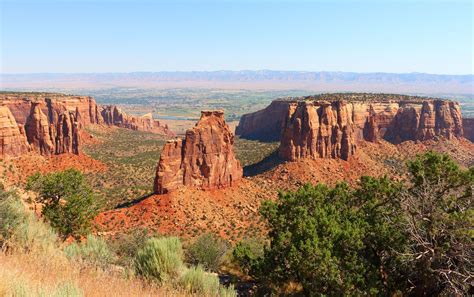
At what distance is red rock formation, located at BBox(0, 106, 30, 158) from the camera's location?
60.0 m

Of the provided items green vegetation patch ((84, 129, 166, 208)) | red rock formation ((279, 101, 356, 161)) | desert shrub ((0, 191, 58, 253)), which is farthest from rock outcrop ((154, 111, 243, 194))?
desert shrub ((0, 191, 58, 253))

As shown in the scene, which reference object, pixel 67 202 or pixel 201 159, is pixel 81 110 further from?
pixel 67 202

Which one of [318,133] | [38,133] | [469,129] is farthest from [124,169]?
[469,129]

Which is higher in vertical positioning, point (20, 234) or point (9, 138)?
point (20, 234)

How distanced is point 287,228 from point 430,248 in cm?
785

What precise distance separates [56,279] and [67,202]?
81.0ft

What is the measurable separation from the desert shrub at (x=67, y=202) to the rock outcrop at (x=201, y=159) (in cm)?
1079

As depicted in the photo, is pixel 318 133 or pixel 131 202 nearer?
pixel 131 202

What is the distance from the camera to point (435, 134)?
9300 centimetres

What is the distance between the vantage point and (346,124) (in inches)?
2672

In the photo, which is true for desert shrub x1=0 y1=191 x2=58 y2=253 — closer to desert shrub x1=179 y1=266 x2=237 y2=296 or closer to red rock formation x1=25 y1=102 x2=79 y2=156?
desert shrub x1=179 y1=266 x2=237 y2=296

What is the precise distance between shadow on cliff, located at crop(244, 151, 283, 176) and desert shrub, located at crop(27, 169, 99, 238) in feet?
108

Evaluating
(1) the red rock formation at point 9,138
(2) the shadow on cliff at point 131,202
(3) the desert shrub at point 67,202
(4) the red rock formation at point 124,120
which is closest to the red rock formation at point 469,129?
(2) the shadow on cliff at point 131,202

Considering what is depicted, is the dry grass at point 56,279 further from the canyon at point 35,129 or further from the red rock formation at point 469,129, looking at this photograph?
the red rock formation at point 469,129
